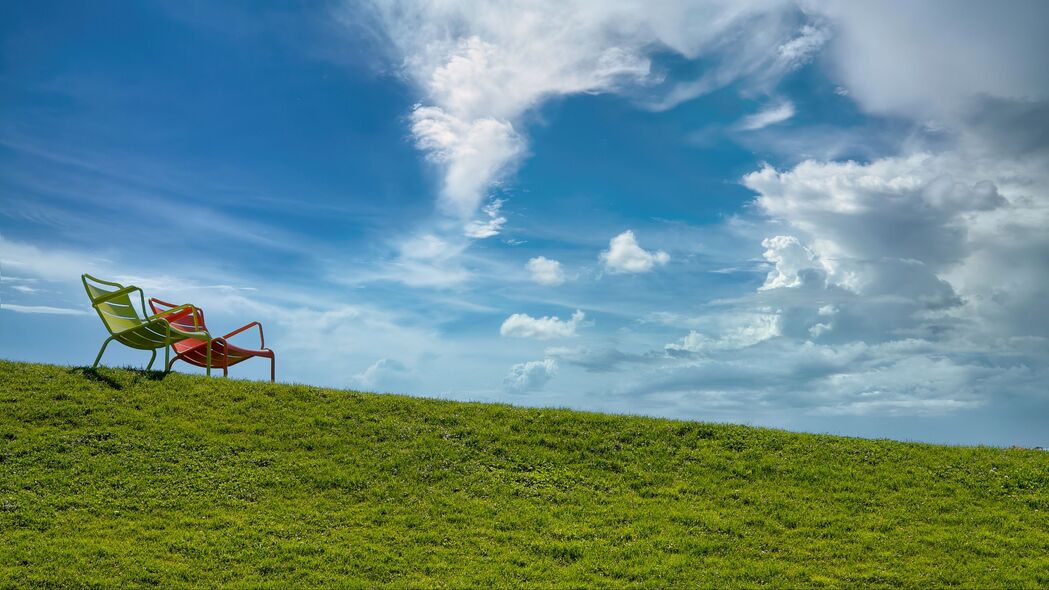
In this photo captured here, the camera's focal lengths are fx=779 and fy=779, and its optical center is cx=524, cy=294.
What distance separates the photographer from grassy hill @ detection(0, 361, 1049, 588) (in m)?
11.0

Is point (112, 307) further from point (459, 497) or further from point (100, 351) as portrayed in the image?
point (459, 497)

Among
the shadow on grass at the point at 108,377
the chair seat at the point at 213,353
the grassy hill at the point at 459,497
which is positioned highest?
the chair seat at the point at 213,353

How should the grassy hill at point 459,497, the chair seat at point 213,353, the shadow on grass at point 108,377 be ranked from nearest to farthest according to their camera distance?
1. the grassy hill at point 459,497
2. the shadow on grass at point 108,377
3. the chair seat at point 213,353

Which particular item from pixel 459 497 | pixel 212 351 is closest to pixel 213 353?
pixel 212 351

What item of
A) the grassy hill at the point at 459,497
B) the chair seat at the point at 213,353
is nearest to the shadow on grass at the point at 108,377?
the grassy hill at the point at 459,497

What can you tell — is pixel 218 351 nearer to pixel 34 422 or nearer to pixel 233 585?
pixel 34 422

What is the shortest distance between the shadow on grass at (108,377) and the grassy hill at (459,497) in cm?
9

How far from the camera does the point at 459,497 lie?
13.1 metres

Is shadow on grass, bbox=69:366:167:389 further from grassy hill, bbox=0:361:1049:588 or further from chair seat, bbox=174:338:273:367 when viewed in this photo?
chair seat, bbox=174:338:273:367

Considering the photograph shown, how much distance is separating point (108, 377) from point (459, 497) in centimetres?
950

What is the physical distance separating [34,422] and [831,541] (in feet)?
49.0

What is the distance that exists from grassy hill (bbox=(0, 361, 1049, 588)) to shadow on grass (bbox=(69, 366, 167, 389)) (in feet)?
0.28

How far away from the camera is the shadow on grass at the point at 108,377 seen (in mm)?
17234

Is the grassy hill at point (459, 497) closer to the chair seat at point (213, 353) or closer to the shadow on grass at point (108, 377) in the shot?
the shadow on grass at point (108, 377)
